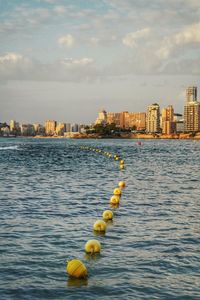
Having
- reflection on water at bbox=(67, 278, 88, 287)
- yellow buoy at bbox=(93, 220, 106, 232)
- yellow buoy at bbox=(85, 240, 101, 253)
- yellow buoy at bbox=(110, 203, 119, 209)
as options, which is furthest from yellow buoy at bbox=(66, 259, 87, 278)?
yellow buoy at bbox=(110, 203, 119, 209)

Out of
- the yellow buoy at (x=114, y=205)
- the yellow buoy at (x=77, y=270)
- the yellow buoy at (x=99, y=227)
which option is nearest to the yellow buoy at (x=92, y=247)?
the yellow buoy at (x=77, y=270)

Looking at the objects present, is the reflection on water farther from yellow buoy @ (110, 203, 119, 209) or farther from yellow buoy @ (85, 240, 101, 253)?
yellow buoy @ (110, 203, 119, 209)

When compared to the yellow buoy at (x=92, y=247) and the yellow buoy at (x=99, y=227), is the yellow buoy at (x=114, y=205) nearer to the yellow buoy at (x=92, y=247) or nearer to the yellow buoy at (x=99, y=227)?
the yellow buoy at (x=99, y=227)

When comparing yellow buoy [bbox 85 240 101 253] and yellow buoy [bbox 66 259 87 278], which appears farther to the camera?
yellow buoy [bbox 85 240 101 253]

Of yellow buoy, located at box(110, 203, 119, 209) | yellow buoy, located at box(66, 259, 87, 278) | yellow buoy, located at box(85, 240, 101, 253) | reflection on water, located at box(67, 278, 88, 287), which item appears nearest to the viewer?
reflection on water, located at box(67, 278, 88, 287)

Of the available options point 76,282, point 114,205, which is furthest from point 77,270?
point 114,205

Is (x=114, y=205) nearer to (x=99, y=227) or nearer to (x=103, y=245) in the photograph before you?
(x=99, y=227)

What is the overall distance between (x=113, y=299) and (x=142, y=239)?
7.00m

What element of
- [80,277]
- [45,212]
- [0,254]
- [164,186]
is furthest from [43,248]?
[164,186]

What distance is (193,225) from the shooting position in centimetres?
2398

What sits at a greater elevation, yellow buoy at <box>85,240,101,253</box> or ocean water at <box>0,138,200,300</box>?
yellow buoy at <box>85,240,101,253</box>

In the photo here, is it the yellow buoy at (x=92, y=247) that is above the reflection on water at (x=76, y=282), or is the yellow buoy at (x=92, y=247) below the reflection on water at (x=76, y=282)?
above

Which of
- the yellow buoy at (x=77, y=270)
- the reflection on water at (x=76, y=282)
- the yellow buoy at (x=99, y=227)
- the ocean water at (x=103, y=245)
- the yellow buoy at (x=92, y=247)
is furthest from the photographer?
the yellow buoy at (x=99, y=227)

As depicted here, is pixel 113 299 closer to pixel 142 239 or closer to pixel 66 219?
pixel 142 239
